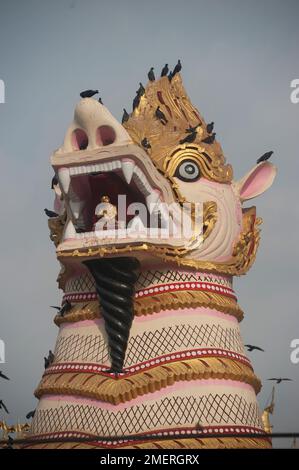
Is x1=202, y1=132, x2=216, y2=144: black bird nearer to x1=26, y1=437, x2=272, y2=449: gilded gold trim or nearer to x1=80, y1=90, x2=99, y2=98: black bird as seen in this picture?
x1=80, y1=90, x2=99, y2=98: black bird

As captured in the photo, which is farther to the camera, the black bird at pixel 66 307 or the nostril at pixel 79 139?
the black bird at pixel 66 307

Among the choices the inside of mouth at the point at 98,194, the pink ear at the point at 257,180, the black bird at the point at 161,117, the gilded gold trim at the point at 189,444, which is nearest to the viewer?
the gilded gold trim at the point at 189,444

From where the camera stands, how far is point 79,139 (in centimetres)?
1209

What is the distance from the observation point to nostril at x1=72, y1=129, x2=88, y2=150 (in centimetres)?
1202

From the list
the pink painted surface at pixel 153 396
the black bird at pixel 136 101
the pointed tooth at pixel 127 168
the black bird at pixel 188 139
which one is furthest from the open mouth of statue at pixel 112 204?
the pink painted surface at pixel 153 396

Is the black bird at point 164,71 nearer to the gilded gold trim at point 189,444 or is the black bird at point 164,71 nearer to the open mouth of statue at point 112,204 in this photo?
the open mouth of statue at point 112,204

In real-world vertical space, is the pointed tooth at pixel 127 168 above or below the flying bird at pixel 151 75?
below

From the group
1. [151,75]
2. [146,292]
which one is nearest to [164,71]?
[151,75]

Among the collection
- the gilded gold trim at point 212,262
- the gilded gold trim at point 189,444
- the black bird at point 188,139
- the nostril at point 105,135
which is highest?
the black bird at point 188,139

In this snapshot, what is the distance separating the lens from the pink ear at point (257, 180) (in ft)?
43.2

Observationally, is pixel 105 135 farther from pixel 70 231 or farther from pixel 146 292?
pixel 146 292

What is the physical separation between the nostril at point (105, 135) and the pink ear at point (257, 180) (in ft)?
7.38

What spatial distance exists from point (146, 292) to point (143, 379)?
1264mm
